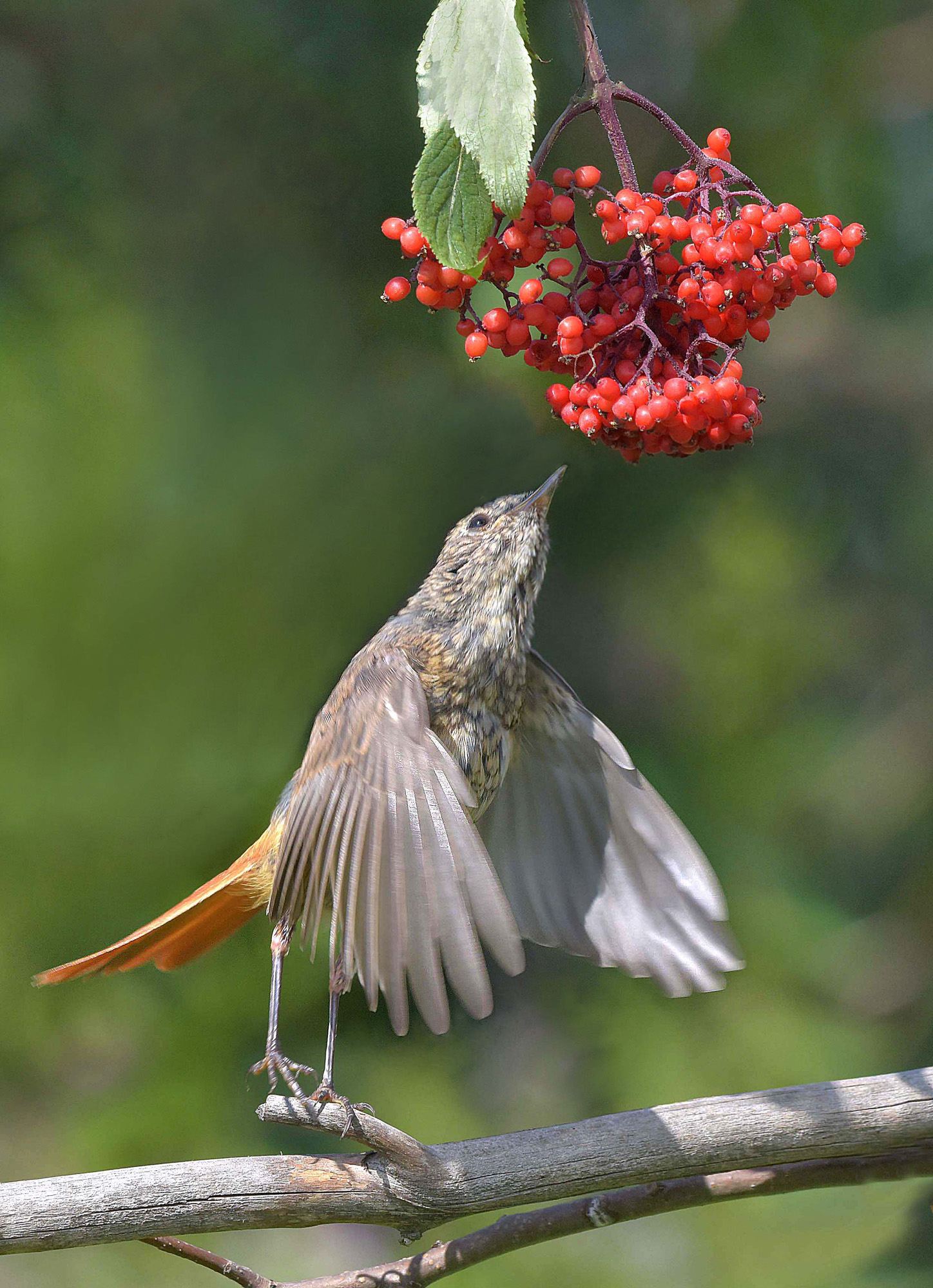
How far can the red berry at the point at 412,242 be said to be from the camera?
1.37 meters

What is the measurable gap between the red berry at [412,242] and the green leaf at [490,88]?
0.16 meters

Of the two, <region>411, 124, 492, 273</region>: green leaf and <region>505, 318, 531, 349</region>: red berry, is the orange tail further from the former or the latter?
<region>411, 124, 492, 273</region>: green leaf

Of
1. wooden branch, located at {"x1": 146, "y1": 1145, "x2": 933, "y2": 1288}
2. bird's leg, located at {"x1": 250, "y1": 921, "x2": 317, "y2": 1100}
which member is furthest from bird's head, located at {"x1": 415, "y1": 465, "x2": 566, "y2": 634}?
wooden branch, located at {"x1": 146, "y1": 1145, "x2": 933, "y2": 1288}

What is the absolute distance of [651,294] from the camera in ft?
4.56

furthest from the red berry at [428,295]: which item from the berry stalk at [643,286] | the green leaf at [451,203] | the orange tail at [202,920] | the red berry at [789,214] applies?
the orange tail at [202,920]

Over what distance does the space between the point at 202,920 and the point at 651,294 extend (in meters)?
1.31

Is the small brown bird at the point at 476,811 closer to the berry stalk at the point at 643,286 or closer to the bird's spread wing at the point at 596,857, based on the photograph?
the bird's spread wing at the point at 596,857

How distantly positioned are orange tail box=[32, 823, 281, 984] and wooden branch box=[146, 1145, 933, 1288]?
455 millimetres

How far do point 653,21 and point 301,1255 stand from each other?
2.88 m

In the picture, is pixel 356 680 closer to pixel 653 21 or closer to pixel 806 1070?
pixel 806 1070

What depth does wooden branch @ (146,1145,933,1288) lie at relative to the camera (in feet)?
5.91

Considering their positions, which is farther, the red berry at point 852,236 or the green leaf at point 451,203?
the red berry at point 852,236

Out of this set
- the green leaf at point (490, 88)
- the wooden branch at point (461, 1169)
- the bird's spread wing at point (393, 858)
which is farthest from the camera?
the wooden branch at point (461, 1169)

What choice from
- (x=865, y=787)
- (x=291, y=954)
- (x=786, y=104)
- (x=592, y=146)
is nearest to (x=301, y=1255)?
(x=291, y=954)
